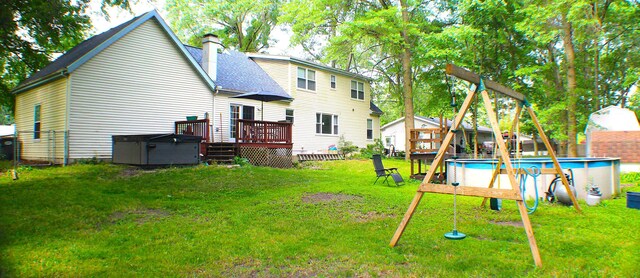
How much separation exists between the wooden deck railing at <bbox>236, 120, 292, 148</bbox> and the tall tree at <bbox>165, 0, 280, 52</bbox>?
64.5 feet

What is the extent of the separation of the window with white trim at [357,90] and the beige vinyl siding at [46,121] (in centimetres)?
1651

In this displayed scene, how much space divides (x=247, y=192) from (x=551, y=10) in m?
15.4

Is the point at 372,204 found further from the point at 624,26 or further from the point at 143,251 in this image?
the point at 624,26

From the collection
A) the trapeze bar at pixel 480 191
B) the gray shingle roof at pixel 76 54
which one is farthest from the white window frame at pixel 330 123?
the trapeze bar at pixel 480 191

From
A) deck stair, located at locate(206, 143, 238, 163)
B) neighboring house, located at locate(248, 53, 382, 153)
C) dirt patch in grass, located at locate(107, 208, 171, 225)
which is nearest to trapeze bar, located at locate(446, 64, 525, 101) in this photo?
dirt patch in grass, located at locate(107, 208, 171, 225)

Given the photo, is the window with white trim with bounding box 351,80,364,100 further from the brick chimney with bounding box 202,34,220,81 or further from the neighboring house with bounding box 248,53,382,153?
the brick chimney with bounding box 202,34,220,81

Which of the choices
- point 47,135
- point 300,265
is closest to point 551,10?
point 300,265

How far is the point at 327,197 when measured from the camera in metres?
8.40

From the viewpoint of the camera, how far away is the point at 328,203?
24.7 ft

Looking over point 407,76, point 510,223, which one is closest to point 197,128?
point 510,223

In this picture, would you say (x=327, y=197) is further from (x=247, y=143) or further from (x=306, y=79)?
(x=306, y=79)

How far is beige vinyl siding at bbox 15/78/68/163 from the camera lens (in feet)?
42.5

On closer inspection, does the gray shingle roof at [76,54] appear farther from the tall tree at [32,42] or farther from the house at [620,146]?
the house at [620,146]

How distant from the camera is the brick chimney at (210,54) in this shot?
1717 centimetres
